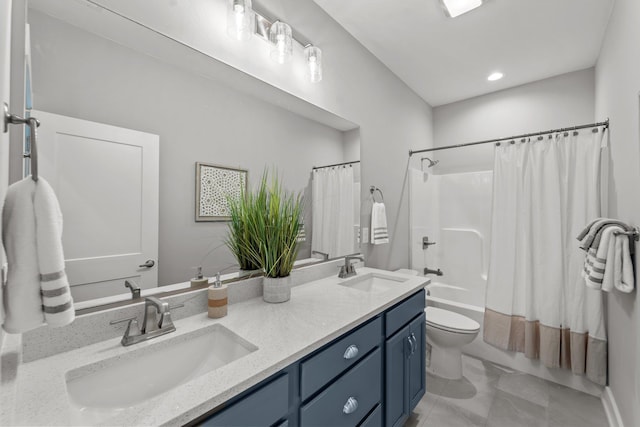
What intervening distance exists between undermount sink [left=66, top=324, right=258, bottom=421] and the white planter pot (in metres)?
0.29

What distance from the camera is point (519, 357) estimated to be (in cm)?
221

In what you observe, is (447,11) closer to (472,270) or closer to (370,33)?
(370,33)

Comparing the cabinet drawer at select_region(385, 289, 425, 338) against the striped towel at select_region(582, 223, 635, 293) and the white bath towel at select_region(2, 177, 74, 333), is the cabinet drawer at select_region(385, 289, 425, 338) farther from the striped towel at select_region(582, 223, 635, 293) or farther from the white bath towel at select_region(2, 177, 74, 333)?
the white bath towel at select_region(2, 177, 74, 333)

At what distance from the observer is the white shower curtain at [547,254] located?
1.92m

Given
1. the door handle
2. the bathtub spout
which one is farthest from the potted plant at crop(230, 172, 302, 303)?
the bathtub spout

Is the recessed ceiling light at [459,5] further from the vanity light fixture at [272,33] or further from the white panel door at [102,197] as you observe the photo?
the white panel door at [102,197]

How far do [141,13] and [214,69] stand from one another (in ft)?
1.00

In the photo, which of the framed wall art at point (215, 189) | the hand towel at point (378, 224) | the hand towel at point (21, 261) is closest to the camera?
the hand towel at point (21, 261)

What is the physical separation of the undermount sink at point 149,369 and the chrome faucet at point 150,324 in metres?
0.06

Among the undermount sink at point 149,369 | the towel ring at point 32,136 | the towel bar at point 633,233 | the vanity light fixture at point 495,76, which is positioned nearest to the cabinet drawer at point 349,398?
the undermount sink at point 149,369

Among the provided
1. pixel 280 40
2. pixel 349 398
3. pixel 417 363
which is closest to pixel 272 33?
pixel 280 40

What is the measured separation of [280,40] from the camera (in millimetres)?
1466

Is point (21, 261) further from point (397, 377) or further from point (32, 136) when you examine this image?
point (397, 377)

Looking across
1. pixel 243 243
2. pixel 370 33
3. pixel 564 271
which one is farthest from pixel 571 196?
pixel 243 243
